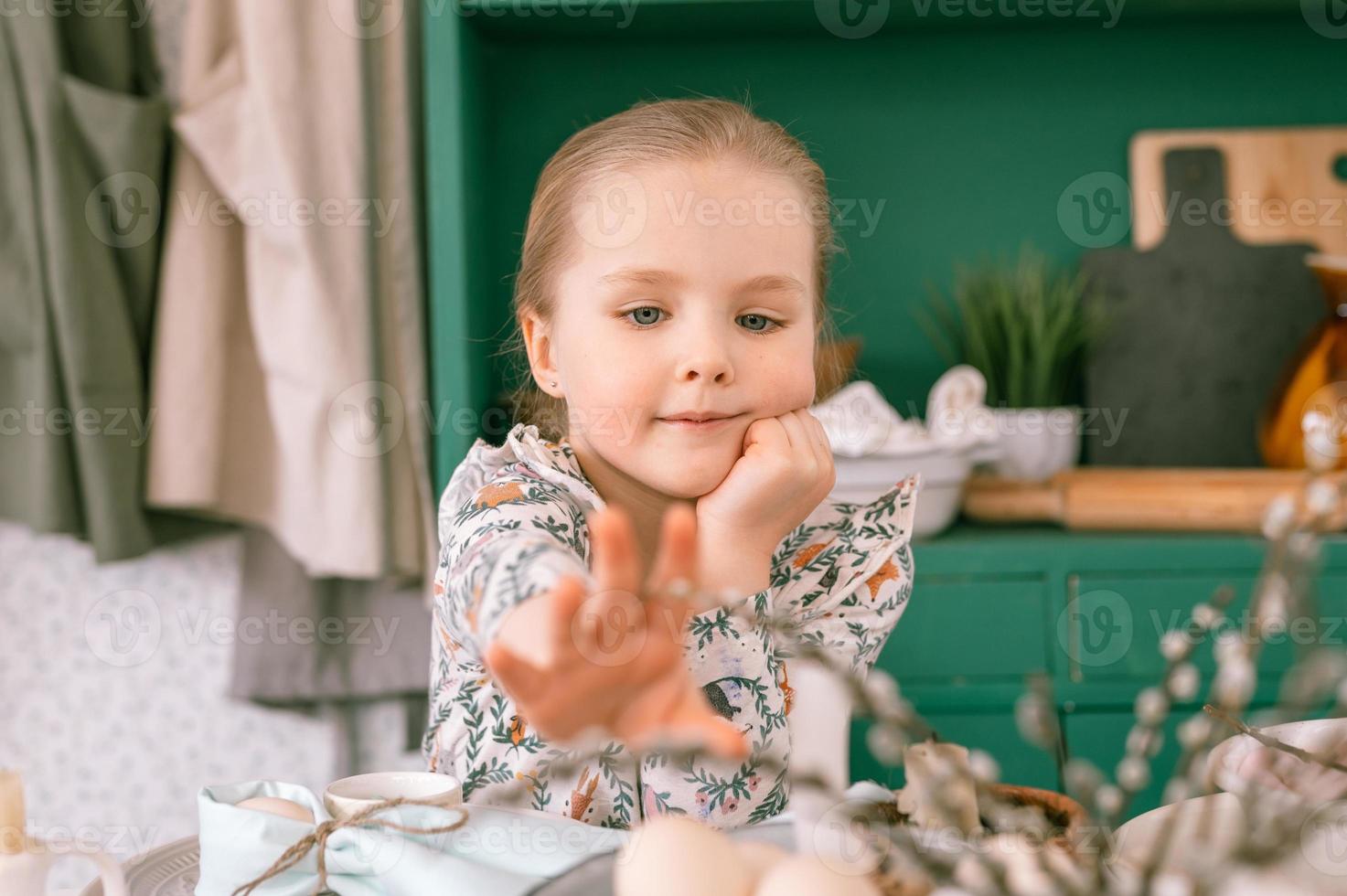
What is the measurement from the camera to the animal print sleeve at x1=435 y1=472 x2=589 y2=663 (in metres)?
0.43

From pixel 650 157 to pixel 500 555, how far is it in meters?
0.45

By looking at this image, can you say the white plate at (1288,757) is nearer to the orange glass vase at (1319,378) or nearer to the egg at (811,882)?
the egg at (811,882)

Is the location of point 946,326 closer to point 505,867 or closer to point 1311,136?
point 1311,136

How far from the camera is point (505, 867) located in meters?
0.52

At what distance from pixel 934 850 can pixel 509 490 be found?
0.38m

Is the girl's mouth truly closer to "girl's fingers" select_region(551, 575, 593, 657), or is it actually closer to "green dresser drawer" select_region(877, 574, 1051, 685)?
"girl's fingers" select_region(551, 575, 593, 657)

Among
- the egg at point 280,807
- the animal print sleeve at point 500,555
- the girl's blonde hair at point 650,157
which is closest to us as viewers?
the animal print sleeve at point 500,555

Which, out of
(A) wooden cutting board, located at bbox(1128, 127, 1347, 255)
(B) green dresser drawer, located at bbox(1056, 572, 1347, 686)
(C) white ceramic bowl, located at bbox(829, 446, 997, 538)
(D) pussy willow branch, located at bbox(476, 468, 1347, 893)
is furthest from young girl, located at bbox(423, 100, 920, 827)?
(A) wooden cutting board, located at bbox(1128, 127, 1347, 255)

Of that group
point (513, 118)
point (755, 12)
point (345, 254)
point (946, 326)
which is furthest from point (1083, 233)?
point (345, 254)

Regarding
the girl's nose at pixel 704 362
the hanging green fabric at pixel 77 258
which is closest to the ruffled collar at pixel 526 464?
the girl's nose at pixel 704 362

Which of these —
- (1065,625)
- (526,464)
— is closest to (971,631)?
(1065,625)

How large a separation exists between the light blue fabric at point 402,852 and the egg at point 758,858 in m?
0.11

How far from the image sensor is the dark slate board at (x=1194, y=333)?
1.84 m

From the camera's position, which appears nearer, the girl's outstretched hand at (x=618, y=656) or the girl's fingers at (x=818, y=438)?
the girl's outstretched hand at (x=618, y=656)
